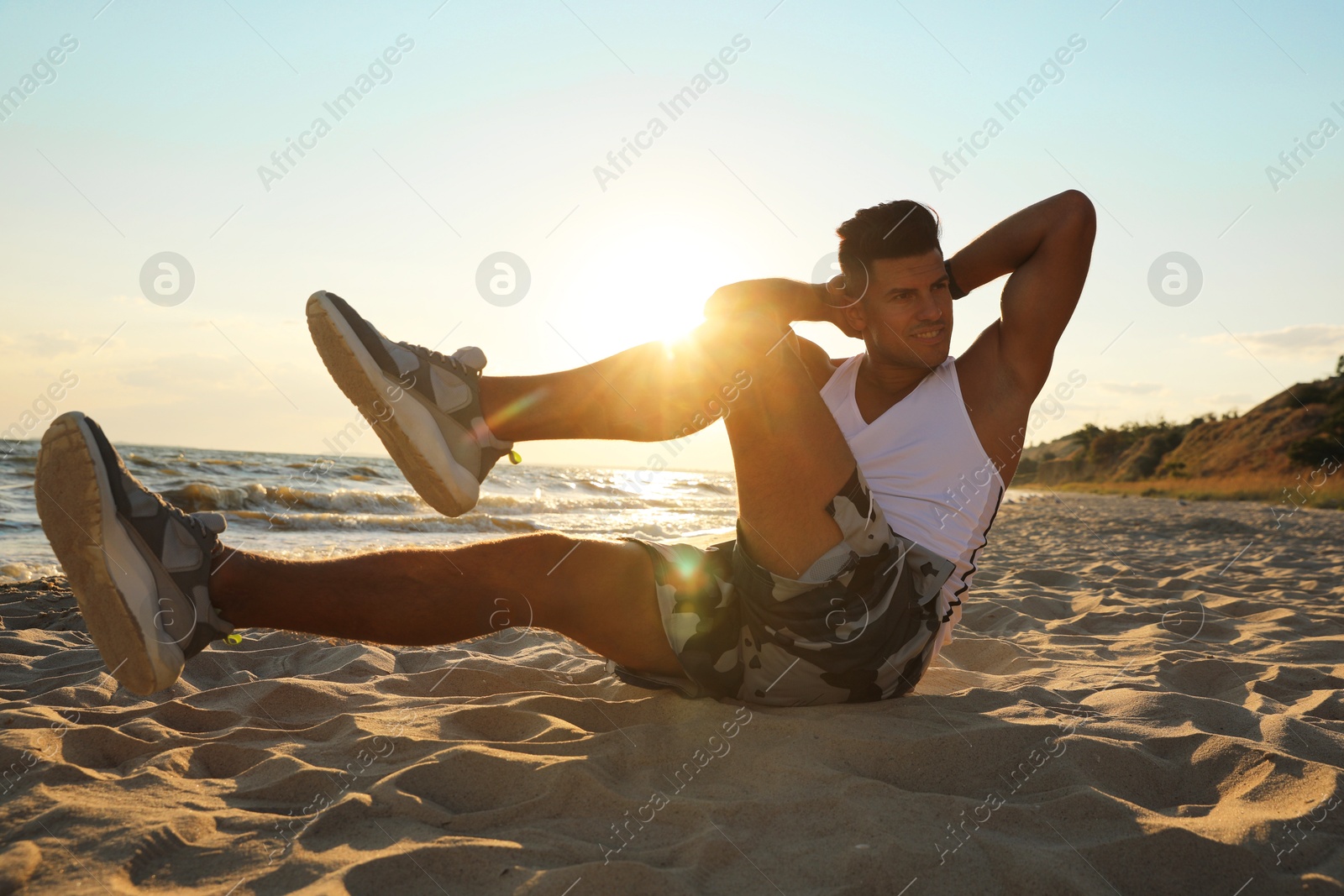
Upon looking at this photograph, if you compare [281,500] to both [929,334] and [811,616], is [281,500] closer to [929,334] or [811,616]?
[929,334]

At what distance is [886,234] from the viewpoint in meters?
2.42

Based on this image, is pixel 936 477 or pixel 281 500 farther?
pixel 281 500

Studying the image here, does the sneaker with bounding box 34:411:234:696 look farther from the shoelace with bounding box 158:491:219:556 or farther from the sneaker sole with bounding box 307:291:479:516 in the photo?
the sneaker sole with bounding box 307:291:479:516

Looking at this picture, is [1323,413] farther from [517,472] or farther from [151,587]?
[151,587]

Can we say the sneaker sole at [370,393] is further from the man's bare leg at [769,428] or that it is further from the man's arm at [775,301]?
the man's arm at [775,301]

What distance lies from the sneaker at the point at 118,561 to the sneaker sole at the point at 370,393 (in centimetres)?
48

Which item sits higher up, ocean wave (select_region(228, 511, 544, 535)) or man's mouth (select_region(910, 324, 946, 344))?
man's mouth (select_region(910, 324, 946, 344))

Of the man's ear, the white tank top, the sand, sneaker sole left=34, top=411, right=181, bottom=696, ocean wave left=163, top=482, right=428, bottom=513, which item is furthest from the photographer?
ocean wave left=163, top=482, right=428, bottom=513

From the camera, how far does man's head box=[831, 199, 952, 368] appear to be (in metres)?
2.30

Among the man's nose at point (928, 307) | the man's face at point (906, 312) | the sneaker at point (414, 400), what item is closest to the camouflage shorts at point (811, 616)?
the sneaker at point (414, 400)

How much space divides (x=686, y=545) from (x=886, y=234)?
1.21 metres

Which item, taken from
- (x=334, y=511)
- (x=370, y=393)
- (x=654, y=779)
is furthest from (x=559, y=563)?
(x=334, y=511)

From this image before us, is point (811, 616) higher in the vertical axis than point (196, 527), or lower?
lower

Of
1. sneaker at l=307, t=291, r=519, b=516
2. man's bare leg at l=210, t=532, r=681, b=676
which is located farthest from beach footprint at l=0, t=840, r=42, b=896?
sneaker at l=307, t=291, r=519, b=516
